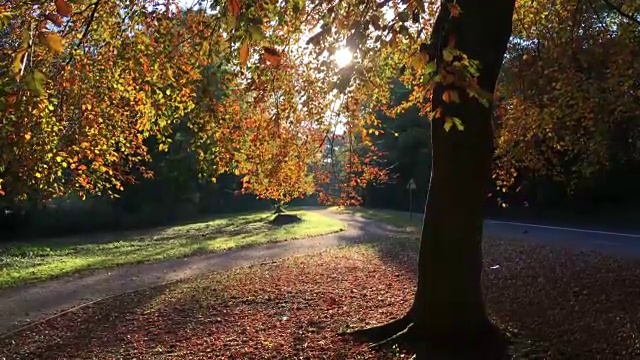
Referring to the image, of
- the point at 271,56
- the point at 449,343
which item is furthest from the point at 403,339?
the point at 271,56

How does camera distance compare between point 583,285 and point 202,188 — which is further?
point 202,188

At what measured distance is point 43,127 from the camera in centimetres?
743

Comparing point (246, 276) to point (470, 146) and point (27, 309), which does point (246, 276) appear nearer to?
point (27, 309)

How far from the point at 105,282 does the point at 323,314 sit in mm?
8419

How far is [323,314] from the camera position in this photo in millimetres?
8664

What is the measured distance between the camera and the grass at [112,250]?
1630 cm

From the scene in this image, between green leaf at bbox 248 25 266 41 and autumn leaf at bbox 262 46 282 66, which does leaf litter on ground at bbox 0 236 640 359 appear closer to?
autumn leaf at bbox 262 46 282 66

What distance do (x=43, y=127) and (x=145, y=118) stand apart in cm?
146

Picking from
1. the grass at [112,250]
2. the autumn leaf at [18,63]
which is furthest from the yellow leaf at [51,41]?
the grass at [112,250]

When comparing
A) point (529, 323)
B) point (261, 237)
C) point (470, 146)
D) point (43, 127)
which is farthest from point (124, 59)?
point (261, 237)

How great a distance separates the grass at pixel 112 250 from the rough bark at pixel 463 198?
12.4m

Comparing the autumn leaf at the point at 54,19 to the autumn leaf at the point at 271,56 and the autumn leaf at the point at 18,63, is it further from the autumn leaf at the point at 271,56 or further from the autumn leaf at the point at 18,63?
the autumn leaf at the point at 271,56

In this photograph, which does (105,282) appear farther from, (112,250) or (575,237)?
(575,237)

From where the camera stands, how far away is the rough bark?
5.68 meters
